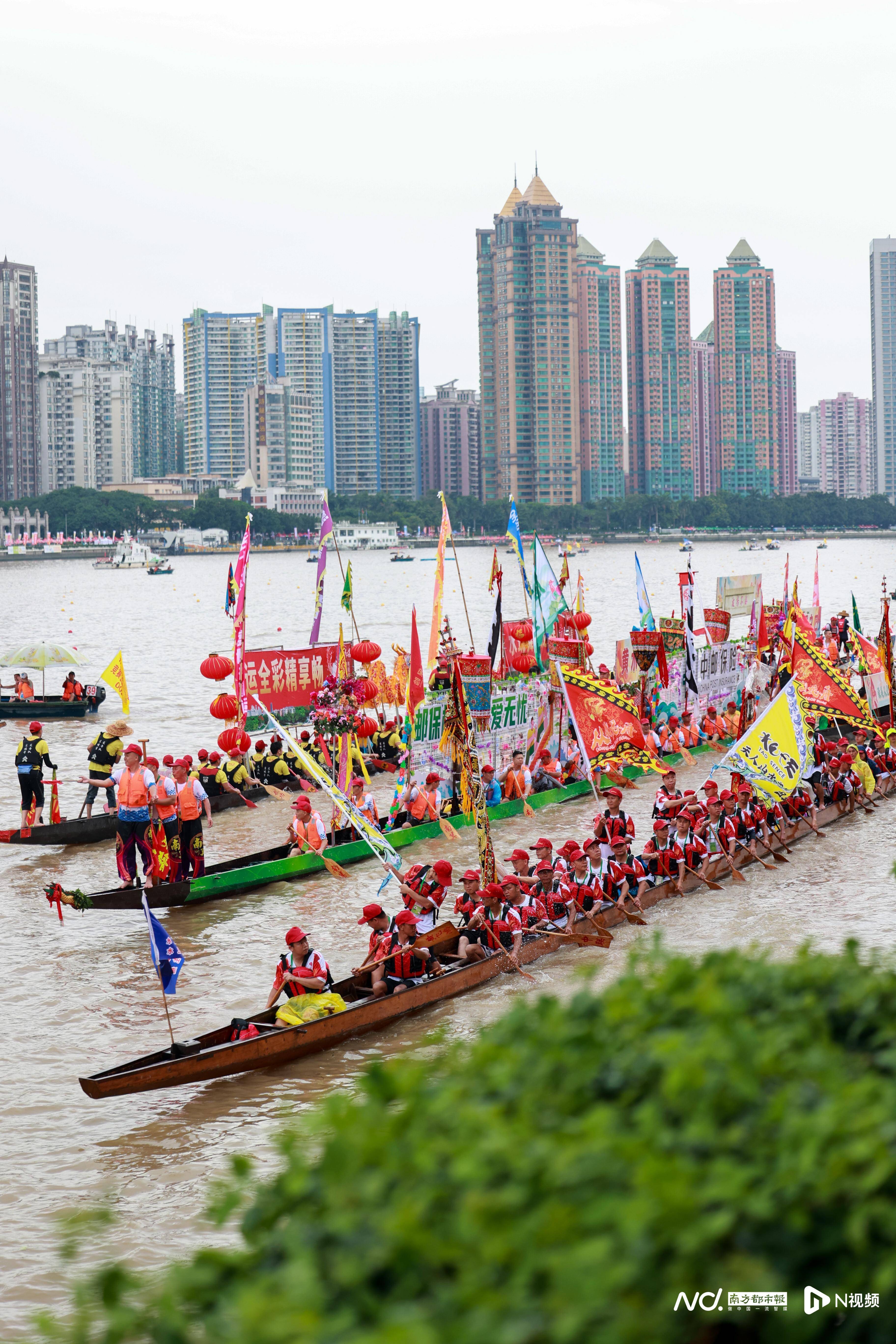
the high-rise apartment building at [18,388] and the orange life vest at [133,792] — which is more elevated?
the high-rise apartment building at [18,388]

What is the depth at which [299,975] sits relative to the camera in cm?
1094

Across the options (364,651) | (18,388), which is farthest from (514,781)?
(18,388)

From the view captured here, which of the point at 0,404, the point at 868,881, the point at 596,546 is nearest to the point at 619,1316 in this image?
the point at 868,881

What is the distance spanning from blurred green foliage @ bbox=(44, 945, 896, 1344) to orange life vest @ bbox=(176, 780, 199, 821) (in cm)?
1130

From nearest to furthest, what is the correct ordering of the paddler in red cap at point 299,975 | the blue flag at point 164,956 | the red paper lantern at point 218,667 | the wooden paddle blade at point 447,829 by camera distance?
the blue flag at point 164,956 < the paddler in red cap at point 299,975 < the wooden paddle blade at point 447,829 < the red paper lantern at point 218,667

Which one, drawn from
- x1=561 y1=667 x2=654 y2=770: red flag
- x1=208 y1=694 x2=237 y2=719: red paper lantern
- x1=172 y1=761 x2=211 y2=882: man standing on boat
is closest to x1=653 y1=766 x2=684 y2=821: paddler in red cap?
x1=561 y1=667 x2=654 y2=770: red flag

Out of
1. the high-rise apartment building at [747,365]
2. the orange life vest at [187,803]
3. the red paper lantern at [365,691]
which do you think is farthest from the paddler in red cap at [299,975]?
the high-rise apartment building at [747,365]

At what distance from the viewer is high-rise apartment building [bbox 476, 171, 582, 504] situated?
Result: 551 ft

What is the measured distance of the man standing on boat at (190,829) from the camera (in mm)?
14984

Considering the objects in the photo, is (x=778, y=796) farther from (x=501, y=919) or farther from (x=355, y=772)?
(x=355, y=772)

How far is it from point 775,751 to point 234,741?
9130 mm

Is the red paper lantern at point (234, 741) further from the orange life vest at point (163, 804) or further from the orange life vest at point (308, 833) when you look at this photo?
the orange life vest at point (163, 804)

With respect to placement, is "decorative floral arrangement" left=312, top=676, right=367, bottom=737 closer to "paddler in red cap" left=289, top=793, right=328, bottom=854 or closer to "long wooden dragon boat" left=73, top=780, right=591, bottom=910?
"paddler in red cap" left=289, top=793, right=328, bottom=854

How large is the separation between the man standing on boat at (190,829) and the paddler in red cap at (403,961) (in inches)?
148
